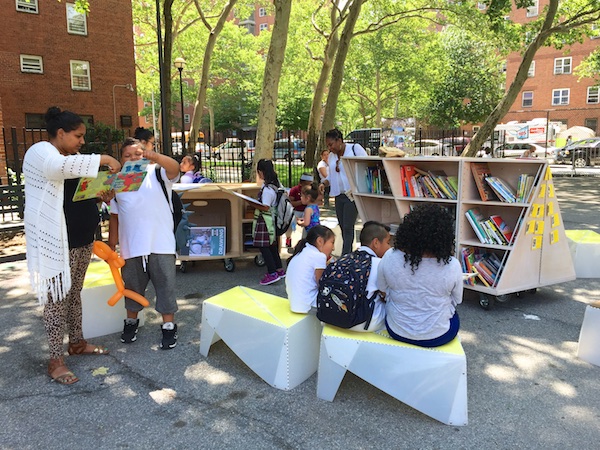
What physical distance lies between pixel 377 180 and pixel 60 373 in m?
4.00

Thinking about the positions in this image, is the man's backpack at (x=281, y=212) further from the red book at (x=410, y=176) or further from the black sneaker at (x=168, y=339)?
the black sneaker at (x=168, y=339)

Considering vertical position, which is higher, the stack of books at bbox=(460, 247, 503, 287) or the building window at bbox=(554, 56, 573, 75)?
the building window at bbox=(554, 56, 573, 75)

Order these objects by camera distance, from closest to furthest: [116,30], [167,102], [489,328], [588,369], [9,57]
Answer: [588,369] < [489,328] < [167,102] < [9,57] < [116,30]

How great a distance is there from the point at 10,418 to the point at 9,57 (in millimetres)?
22619

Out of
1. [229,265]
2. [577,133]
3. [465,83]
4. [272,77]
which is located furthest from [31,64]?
[577,133]

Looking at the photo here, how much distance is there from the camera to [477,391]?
3.53 m

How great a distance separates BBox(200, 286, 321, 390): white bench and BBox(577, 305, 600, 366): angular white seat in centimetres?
215

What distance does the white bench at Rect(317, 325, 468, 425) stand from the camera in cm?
307

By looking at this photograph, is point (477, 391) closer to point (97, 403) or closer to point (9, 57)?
point (97, 403)

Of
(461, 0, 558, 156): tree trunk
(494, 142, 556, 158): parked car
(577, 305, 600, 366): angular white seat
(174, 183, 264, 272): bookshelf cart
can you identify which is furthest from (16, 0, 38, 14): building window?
(577, 305, 600, 366): angular white seat

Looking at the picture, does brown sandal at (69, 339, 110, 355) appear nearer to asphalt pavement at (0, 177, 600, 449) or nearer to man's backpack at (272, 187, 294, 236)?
asphalt pavement at (0, 177, 600, 449)

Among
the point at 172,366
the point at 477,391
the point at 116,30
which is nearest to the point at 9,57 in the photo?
the point at 116,30

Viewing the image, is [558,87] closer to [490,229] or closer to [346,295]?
[490,229]

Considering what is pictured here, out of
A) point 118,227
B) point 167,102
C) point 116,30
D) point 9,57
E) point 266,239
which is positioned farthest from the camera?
point 116,30
